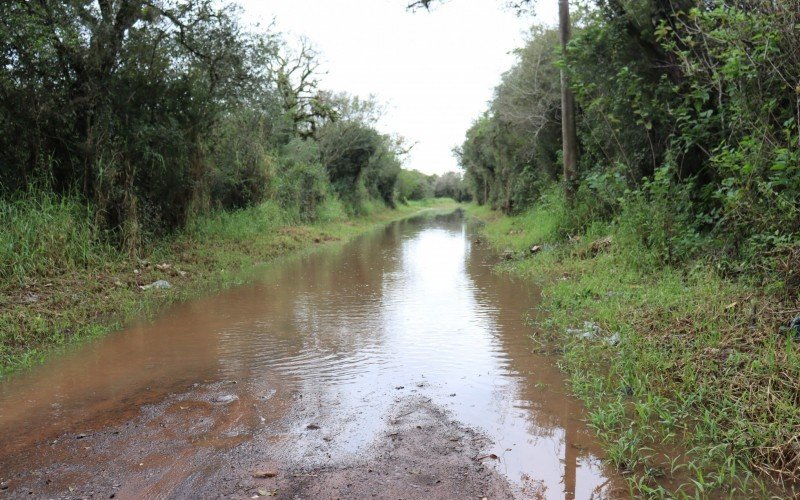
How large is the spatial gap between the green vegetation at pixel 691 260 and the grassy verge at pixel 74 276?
5.81m

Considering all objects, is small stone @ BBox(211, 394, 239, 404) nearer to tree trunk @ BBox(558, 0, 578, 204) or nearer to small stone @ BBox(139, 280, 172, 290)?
small stone @ BBox(139, 280, 172, 290)

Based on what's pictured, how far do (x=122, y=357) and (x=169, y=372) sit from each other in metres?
0.91

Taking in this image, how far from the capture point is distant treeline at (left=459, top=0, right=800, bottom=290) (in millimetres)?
5305

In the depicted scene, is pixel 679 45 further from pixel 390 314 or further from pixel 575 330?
pixel 390 314

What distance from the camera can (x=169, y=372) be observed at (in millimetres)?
5355

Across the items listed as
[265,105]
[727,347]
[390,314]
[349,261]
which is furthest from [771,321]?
[265,105]

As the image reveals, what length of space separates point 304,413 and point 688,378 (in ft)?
10.1

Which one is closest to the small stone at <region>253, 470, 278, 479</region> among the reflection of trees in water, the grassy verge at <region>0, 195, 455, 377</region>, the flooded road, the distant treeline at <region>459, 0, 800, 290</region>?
the flooded road

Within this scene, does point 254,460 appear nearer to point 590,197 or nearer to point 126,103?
point 126,103

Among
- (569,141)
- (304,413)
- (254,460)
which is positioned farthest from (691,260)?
(569,141)

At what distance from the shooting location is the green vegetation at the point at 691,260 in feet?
11.7

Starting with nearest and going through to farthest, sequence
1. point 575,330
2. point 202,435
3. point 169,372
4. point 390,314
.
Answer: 1. point 202,435
2. point 169,372
3. point 575,330
4. point 390,314

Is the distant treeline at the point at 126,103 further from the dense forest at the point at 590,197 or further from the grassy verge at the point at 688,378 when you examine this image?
the grassy verge at the point at 688,378

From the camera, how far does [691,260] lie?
7398 millimetres
